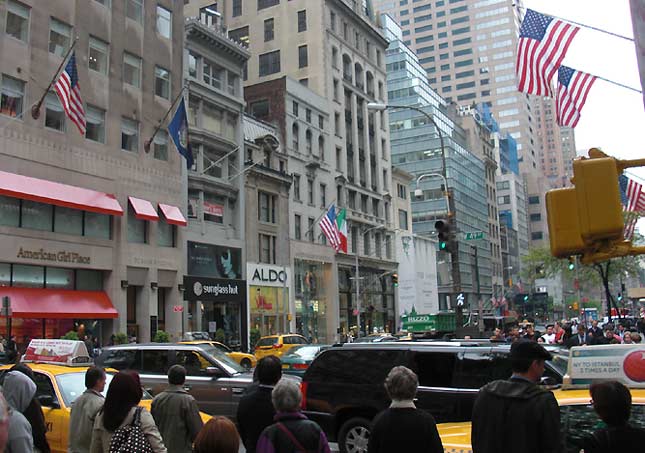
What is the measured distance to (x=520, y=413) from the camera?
15.1ft

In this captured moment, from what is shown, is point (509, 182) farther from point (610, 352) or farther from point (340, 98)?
point (610, 352)

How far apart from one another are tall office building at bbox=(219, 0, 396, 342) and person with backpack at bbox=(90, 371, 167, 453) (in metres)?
46.5

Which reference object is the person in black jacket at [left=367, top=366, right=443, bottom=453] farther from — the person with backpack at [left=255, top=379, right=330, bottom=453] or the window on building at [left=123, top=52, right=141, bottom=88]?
the window on building at [left=123, top=52, right=141, bottom=88]

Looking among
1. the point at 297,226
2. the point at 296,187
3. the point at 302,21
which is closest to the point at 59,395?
the point at 297,226

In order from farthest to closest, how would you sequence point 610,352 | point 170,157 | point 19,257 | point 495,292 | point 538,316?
point 495,292 → point 538,316 → point 170,157 → point 19,257 → point 610,352

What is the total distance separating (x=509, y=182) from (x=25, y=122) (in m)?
122

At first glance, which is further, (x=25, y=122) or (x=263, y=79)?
(x=263, y=79)

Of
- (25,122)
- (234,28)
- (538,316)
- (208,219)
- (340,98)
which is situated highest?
(234,28)

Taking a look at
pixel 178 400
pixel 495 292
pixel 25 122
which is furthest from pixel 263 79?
pixel 495 292

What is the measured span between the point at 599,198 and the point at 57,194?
30.6m

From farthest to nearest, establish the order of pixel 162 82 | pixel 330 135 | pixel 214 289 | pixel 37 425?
pixel 330 135 → pixel 214 289 → pixel 162 82 → pixel 37 425

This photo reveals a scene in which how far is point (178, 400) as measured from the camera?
7.07 metres

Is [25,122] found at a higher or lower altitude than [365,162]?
lower

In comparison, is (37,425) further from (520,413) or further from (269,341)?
(269,341)
